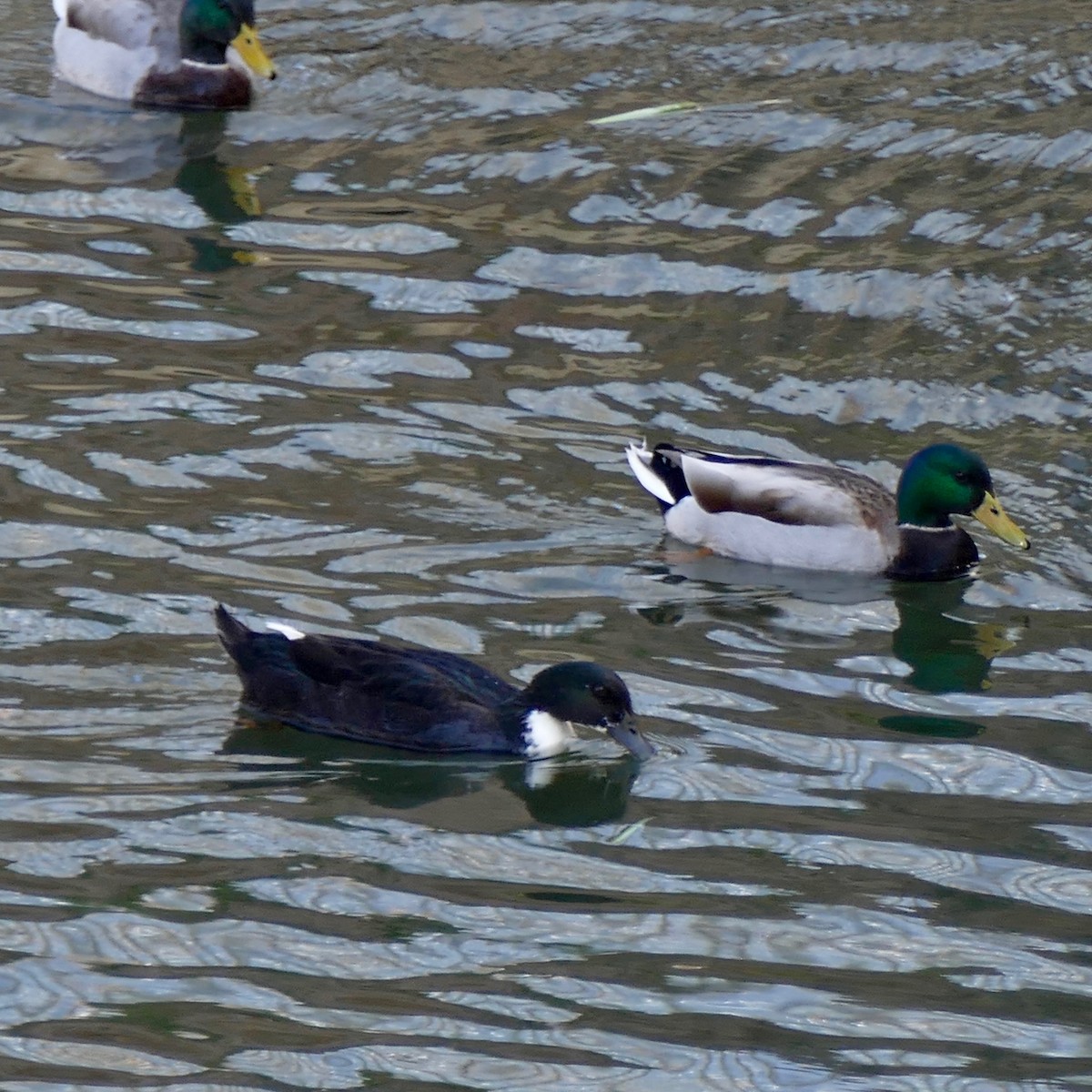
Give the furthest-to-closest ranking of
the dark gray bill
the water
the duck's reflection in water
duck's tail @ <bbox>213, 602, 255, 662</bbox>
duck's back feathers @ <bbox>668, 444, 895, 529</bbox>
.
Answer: duck's back feathers @ <bbox>668, 444, 895, 529</bbox>, duck's tail @ <bbox>213, 602, 255, 662</bbox>, the dark gray bill, the duck's reflection in water, the water

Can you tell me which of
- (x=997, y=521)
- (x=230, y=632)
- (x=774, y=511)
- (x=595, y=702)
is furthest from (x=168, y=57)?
(x=595, y=702)

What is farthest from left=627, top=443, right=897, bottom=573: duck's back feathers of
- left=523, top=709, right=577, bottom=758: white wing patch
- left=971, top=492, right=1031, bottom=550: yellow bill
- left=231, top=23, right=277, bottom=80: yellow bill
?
left=231, top=23, right=277, bottom=80: yellow bill

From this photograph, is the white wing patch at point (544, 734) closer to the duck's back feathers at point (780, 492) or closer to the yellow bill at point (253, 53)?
the duck's back feathers at point (780, 492)

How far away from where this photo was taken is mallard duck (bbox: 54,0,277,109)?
15.3 metres

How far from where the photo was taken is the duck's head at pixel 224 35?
50.4 ft

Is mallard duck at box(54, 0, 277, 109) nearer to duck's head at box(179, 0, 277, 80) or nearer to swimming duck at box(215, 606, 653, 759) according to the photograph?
duck's head at box(179, 0, 277, 80)

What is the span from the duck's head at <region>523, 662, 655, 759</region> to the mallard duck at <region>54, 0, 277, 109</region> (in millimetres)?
8499

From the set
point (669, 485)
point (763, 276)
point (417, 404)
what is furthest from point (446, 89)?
point (669, 485)

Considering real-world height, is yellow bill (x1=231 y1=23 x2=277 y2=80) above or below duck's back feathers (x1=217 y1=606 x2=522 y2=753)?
above

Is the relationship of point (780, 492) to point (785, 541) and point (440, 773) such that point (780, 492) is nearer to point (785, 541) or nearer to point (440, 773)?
point (785, 541)

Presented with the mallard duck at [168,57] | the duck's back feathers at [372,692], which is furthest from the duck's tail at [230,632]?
the mallard duck at [168,57]

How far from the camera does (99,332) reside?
11633mm

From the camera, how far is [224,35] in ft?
51.0

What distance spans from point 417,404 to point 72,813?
438 cm
